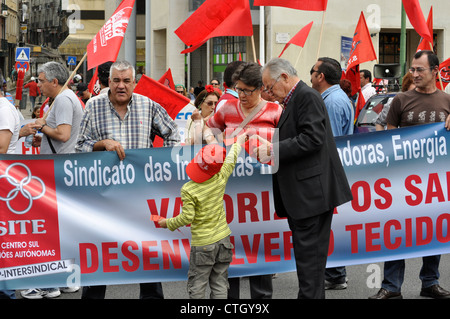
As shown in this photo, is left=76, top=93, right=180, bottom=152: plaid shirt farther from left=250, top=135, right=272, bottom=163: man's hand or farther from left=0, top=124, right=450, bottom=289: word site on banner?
left=250, top=135, right=272, bottom=163: man's hand

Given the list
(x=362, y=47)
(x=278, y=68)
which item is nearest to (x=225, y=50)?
(x=362, y=47)

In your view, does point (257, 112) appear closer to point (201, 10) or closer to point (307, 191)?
point (307, 191)

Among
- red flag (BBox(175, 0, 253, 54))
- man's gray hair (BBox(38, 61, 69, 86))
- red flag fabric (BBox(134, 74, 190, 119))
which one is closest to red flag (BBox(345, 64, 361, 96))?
red flag fabric (BBox(134, 74, 190, 119))

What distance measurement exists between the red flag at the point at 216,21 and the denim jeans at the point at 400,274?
9.07ft

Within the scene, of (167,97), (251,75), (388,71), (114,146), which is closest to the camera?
(251,75)

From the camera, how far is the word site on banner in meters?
5.81

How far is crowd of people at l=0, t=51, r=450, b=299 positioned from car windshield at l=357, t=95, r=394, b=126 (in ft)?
19.3

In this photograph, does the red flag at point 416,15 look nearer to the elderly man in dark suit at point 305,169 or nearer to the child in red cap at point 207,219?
the elderly man in dark suit at point 305,169

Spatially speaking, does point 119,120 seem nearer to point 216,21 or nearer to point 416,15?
point 216,21

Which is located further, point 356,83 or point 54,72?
point 356,83

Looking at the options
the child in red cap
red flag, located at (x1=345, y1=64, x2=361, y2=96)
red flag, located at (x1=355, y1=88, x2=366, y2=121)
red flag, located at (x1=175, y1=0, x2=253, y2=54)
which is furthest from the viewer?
red flag, located at (x1=355, y1=88, x2=366, y2=121)

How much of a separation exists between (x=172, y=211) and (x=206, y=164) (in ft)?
3.58

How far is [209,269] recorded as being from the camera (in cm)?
521
